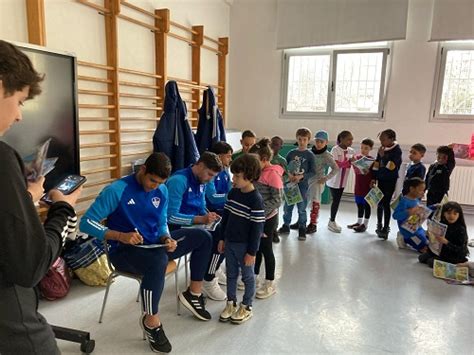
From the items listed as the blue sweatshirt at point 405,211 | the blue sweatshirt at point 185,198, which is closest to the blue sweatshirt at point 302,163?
the blue sweatshirt at point 405,211

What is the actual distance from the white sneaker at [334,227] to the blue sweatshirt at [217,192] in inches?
67.5

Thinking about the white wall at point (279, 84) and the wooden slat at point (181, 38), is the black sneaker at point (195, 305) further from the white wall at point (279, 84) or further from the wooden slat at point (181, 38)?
the white wall at point (279, 84)

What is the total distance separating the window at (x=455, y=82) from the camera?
471cm

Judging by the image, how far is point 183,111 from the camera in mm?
2877

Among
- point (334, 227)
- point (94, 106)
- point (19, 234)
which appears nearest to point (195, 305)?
point (19, 234)

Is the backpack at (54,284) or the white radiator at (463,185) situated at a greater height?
the white radiator at (463,185)

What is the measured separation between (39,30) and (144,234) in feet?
5.69

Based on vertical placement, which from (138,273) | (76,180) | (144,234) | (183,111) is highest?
(183,111)

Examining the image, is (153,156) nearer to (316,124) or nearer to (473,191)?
(316,124)

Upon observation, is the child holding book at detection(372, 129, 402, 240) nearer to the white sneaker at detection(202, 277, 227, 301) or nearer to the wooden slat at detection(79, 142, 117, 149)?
the white sneaker at detection(202, 277, 227, 301)

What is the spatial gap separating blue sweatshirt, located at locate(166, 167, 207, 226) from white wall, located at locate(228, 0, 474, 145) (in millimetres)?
3439

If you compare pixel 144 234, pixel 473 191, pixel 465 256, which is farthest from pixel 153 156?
pixel 473 191

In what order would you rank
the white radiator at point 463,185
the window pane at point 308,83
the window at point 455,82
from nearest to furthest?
the white radiator at point 463,185 → the window at point 455,82 → the window pane at point 308,83

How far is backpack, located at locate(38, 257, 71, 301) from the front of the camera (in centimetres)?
237
